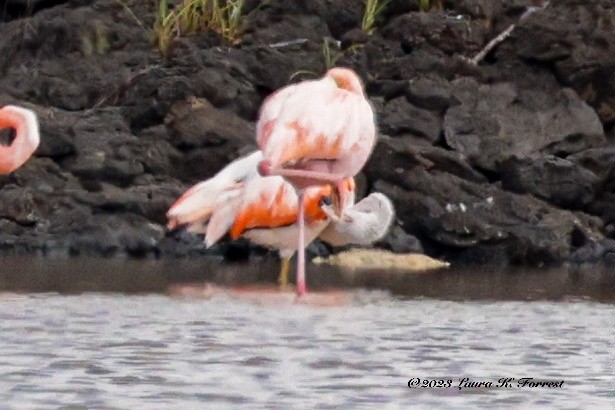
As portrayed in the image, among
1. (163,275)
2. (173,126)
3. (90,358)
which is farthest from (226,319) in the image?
(173,126)

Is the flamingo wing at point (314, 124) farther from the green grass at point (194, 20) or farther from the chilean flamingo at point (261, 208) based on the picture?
the green grass at point (194, 20)

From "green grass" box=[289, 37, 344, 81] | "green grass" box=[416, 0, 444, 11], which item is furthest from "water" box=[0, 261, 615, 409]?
"green grass" box=[416, 0, 444, 11]

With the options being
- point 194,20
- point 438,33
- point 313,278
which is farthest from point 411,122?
point 313,278

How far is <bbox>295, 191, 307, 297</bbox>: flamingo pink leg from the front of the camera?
1205 cm

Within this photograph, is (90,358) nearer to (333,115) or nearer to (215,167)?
(333,115)

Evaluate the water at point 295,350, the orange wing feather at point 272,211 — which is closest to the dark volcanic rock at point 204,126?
the orange wing feather at point 272,211

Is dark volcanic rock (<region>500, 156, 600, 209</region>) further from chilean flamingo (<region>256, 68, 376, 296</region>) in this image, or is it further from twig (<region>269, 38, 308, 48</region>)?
chilean flamingo (<region>256, 68, 376, 296</region>)

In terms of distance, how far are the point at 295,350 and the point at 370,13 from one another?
528 inches

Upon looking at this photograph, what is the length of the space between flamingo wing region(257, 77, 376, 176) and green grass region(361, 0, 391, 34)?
29.8 feet

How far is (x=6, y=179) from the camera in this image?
19.1 meters

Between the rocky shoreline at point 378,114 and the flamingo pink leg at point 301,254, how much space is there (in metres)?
5.27

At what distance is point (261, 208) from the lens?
1375 centimetres

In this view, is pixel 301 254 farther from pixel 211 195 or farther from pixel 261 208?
pixel 211 195

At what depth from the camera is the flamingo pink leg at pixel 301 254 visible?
39.5 ft
